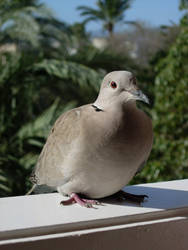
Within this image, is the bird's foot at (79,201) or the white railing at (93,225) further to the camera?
the bird's foot at (79,201)

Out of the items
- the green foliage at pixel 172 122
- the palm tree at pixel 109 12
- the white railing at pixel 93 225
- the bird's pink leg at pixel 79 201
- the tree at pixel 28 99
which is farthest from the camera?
the palm tree at pixel 109 12

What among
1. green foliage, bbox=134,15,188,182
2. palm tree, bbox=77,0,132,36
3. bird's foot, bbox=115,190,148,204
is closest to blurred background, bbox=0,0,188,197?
green foliage, bbox=134,15,188,182

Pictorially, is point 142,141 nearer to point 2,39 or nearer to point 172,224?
point 172,224

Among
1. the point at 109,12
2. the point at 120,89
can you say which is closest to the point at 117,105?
the point at 120,89

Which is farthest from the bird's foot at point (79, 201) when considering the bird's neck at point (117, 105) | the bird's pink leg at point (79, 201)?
the bird's neck at point (117, 105)

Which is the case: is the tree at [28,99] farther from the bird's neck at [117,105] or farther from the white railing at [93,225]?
the bird's neck at [117,105]

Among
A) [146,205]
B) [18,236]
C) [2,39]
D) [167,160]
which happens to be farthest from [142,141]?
A: [2,39]

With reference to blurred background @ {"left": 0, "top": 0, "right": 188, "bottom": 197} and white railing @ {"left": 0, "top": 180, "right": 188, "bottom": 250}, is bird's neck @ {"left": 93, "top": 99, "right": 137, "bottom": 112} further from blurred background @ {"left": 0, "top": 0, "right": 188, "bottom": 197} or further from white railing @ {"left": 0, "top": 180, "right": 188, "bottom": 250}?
blurred background @ {"left": 0, "top": 0, "right": 188, "bottom": 197}
